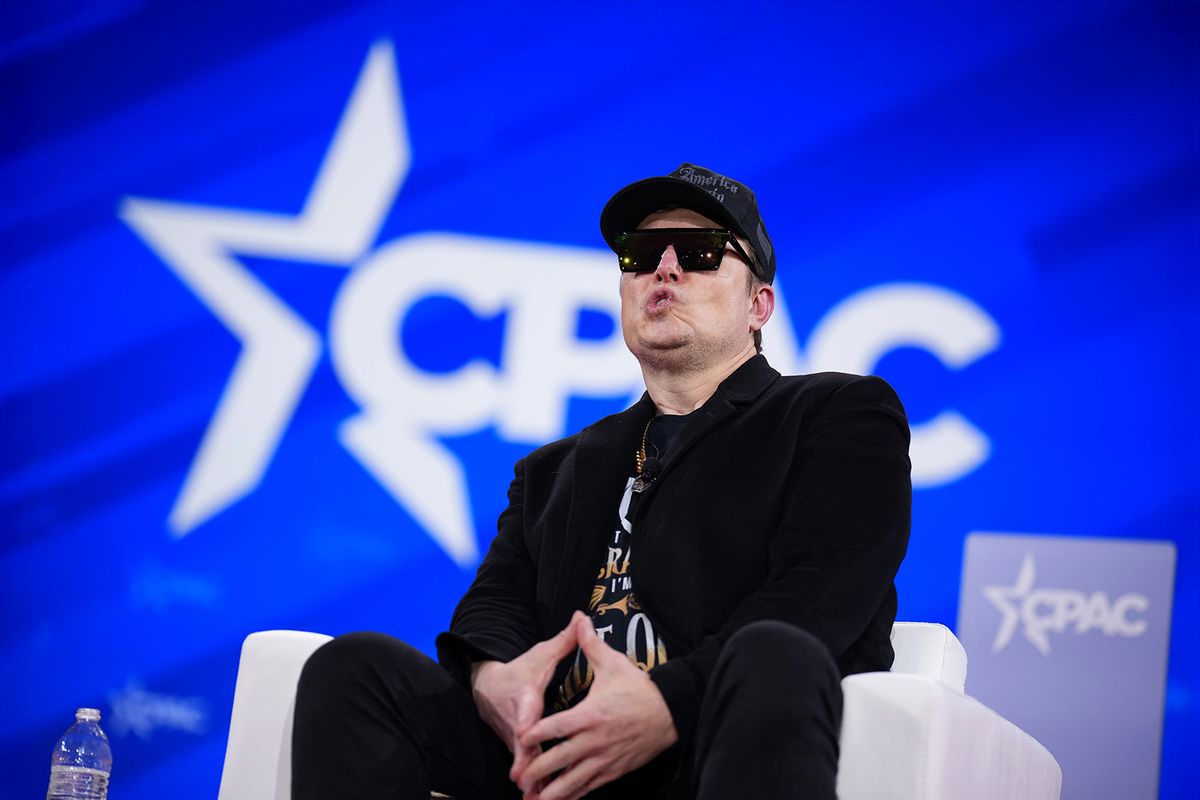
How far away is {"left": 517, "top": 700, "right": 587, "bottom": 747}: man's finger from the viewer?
1703mm

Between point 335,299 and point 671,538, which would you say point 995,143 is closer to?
point 335,299

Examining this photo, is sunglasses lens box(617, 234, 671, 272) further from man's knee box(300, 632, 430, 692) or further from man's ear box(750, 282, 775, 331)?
man's knee box(300, 632, 430, 692)

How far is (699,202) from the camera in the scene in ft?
7.81

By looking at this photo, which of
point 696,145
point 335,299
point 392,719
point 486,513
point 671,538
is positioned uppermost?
point 696,145

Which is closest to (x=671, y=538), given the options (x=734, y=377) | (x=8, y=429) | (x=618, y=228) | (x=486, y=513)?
(x=734, y=377)

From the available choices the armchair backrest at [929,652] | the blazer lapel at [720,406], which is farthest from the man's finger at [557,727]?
the armchair backrest at [929,652]

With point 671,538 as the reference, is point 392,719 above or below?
below

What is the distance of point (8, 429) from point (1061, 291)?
3302 mm

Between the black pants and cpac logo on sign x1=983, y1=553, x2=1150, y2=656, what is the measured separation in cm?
199

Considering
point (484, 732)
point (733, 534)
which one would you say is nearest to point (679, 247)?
point (733, 534)

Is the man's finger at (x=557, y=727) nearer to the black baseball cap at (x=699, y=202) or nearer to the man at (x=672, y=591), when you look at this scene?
the man at (x=672, y=591)

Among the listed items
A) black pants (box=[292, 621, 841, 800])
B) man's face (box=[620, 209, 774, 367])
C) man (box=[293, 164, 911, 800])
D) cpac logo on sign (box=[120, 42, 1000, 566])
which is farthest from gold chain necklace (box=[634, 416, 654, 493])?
cpac logo on sign (box=[120, 42, 1000, 566])

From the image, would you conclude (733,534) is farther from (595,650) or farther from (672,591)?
(595,650)

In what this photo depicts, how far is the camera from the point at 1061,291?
3783 millimetres
